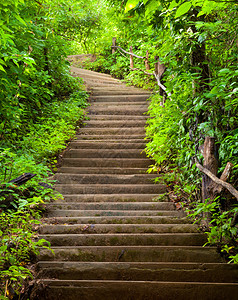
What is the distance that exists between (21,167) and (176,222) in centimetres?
235

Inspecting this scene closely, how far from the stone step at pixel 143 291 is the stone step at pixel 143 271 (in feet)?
0.49

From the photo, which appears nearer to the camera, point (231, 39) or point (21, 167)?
point (231, 39)

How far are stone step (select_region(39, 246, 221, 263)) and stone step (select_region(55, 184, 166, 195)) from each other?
1.64 m

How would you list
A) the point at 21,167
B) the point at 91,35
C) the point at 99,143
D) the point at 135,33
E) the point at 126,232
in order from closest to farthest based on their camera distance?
1. the point at 126,232
2. the point at 21,167
3. the point at 99,143
4. the point at 135,33
5. the point at 91,35

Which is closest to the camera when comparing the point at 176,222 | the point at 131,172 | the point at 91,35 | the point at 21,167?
the point at 176,222

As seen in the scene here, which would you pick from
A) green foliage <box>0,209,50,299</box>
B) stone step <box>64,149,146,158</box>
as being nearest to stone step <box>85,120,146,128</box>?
stone step <box>64,149,146,158</box>

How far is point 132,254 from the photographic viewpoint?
9.35 feet

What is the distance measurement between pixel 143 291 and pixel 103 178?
266 cm

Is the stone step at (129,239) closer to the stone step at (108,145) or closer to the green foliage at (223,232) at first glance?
the green foliage at (223,232)

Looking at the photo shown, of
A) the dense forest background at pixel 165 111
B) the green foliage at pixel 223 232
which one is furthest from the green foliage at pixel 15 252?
the green foliage at pixel 223 232

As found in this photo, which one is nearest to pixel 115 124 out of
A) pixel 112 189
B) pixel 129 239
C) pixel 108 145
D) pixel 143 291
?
pixel 108 145

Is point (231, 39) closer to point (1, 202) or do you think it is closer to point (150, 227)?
point (150, 227)

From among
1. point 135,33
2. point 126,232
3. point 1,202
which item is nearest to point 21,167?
point 1,202

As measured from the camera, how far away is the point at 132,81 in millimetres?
10617
